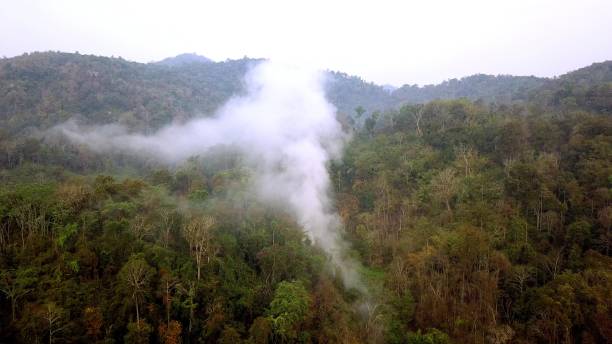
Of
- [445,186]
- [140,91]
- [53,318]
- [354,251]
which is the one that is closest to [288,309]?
[53,318]

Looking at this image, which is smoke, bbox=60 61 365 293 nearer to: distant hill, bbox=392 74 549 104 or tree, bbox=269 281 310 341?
tree, bbox=269 281 310 341

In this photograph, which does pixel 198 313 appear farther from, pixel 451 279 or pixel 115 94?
pixel 115 94

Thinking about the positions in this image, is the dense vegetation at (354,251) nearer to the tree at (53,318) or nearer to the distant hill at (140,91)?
the tree at (53,318)

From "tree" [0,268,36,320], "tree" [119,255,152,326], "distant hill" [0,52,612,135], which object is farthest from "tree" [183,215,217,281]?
"distant hill" [0,52,612,135]

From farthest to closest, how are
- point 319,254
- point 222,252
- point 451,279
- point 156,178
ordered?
point 156,178, point 319,254, point 451,279, point 222,252

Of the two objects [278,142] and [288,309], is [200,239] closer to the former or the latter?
[288,309]

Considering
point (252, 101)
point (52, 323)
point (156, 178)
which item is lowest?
point (52, 323)

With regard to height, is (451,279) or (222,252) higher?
(222,252)

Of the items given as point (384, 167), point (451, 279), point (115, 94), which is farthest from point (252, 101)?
point (451, 279)
